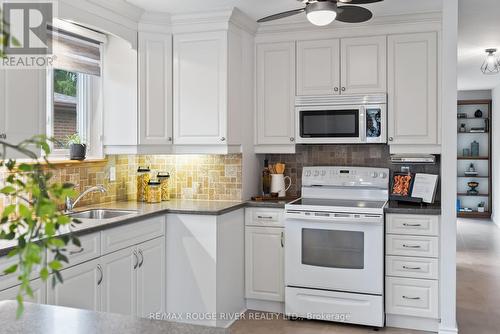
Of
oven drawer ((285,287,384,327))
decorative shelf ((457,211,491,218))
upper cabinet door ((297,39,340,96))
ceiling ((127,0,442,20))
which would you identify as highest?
ceiling ((127,0,442,20))

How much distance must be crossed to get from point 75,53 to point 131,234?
1424mm

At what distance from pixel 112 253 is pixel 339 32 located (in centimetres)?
248

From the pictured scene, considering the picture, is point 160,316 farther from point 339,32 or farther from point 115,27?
point 339,32

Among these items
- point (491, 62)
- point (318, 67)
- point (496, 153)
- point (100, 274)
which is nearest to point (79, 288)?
point (100, 274)

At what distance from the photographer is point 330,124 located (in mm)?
3957

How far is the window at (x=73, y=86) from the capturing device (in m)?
3.34

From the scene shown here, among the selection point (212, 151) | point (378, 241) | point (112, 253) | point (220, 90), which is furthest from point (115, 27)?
point (378, 241)

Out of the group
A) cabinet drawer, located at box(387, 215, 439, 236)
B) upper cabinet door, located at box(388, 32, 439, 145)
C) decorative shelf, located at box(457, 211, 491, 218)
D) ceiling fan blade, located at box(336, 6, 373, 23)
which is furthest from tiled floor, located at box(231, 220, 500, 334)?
decorative shelf, located at box(457, 211, 491, 218)

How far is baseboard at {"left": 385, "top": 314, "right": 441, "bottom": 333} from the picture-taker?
11.6 feet

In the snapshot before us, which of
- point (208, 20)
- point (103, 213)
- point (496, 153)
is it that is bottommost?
point (103, 213)

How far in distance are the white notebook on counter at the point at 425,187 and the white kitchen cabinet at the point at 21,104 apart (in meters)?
2.75

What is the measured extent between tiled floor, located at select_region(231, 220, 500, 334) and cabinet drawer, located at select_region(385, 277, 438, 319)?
0.53 feet

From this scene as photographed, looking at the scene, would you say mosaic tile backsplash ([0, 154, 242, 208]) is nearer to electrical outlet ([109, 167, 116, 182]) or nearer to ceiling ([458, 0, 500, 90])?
electrical outlet ([109, 167, 116, 182])

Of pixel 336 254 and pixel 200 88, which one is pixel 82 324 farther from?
pixel 200 88
